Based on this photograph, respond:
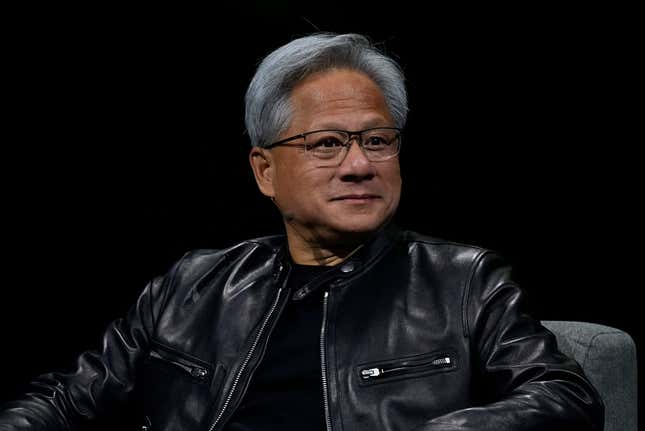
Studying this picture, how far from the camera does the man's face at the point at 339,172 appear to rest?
7.02ft

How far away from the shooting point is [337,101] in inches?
86.0

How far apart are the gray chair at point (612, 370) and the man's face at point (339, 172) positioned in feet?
1.71

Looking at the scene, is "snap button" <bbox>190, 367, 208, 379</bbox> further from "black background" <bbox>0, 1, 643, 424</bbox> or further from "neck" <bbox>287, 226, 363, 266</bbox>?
"black background" <bbox>0, 1, 643, 424</bbox>

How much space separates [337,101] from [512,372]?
28.7 inches

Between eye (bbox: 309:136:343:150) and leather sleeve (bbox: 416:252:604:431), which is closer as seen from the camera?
leather sleeve (bbox: 416:252:604:431)

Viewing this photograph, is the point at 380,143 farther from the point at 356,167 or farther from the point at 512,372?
the point at 512,372

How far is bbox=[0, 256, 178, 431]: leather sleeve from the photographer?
7.11 ft

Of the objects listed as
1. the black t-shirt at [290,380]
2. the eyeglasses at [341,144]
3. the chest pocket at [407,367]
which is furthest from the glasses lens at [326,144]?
the chest pocket at [407,367]

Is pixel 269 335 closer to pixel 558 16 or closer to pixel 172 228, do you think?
pixel 172 228

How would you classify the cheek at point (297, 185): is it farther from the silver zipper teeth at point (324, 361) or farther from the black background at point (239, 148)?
the black background at point (239, 148)

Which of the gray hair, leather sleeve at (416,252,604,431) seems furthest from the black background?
leather sleeve at (416,252,604,431)

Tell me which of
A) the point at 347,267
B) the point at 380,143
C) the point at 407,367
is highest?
the point at 380,143

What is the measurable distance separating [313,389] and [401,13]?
4.18 ft

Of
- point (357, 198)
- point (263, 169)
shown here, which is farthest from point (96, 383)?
point (357, 198)
